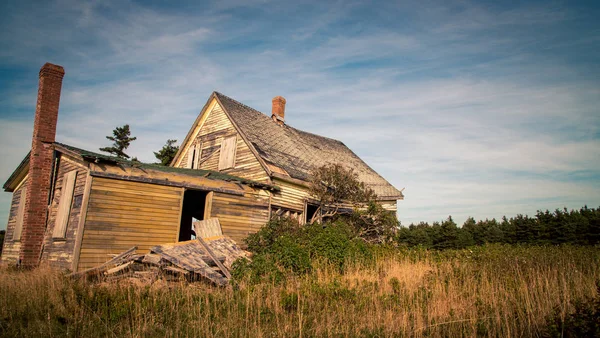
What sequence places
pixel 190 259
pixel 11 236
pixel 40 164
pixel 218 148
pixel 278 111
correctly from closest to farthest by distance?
pixel 190 259, pixel 40 164, pixel 11 236, pixel 218 148, pixel 278 111

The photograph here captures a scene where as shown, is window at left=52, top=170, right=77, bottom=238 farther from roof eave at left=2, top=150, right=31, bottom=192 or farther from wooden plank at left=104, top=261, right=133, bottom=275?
roof eave at left=2, top=150, right=31, bottom=192

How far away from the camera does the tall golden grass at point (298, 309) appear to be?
527 centimetres

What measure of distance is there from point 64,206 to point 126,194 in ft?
6.55

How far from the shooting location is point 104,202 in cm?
1073

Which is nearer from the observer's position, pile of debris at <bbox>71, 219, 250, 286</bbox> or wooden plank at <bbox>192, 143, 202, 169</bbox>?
pile of debris at <bbox>71, 219, 250, 286</bbox>

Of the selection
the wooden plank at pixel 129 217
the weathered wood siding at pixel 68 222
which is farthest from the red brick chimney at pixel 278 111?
the weathered wood siding at pixel 68 222

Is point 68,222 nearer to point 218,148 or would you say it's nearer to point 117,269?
point 117,269

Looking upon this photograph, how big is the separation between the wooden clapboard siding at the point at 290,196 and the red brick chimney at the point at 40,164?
8181 mm

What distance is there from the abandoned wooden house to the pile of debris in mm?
1401

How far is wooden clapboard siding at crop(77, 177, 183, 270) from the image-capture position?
409 inches

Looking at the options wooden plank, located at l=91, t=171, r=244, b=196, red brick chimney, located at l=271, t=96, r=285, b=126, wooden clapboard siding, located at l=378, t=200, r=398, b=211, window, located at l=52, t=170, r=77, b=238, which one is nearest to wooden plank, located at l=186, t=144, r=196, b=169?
red brick chimney, located at l=271, t=96, r=285, b=126

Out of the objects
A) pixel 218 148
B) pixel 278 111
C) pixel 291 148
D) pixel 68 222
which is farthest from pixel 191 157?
pixel 68 222

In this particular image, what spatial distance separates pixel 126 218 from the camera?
11.1m

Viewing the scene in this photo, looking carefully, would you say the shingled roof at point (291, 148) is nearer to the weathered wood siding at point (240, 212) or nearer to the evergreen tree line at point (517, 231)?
the weathered wood siding at point (240, 212)
